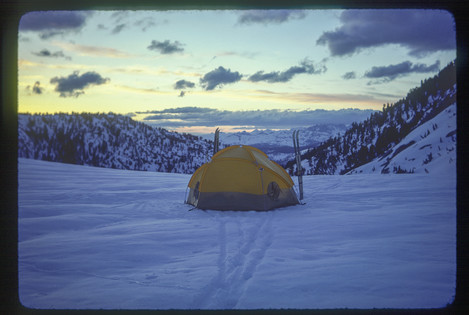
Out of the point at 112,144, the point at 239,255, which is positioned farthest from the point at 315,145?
the point at 239,255

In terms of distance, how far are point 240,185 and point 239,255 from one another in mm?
4427

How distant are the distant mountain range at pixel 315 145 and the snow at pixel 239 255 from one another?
2424mm

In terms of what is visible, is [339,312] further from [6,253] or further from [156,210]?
[156,210]

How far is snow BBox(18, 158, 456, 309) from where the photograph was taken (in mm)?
3242

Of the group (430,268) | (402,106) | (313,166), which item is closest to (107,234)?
(430,268)

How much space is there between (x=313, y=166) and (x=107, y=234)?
229ft

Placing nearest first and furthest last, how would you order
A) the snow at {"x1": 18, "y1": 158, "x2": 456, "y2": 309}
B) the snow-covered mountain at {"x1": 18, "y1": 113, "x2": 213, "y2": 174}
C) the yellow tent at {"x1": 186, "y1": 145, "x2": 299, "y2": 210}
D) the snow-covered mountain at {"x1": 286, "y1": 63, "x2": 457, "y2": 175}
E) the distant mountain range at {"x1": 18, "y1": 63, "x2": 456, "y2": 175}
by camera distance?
the snow at {"x1": 18, "y1": 158, "x2": 456, "y2": 309} → the yellow tent at {"x1": 186, "y1": 145, "x2": 299, "y2": 210} → the distant mountain range at {"x1": 18, "y1": 63, "x2": 456, "y2": 175} → the snow-covered mountain at {"x1": 286, "y1": 63, "x2": 457, "y2": 175} → the snow-covered mountain at {"x1": 18, "y1": 113, "x2": 213, "y2": 174}

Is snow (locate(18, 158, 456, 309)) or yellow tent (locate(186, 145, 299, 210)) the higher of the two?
yellow tent (locate(186, 145, 299, 210))

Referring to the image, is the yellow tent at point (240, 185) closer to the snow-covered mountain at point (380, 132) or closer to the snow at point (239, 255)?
the snow at point (239, 255)

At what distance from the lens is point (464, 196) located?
1732 millimetres

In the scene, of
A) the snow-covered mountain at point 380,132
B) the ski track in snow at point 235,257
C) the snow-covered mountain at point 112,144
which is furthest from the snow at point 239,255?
the snow-covered mountain at point 112,144

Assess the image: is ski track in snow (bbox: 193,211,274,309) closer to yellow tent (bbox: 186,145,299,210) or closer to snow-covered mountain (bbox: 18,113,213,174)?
yellow tent (bbox: 186,145,299,210)

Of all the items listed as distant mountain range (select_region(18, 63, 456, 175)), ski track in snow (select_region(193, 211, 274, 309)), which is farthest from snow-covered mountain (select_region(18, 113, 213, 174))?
ski track in snow (select_region(193, 211, 274, 309))

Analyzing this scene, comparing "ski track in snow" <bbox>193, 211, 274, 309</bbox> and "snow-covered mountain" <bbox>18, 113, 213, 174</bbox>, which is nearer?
"ski track in snow" <bbox>193, 211, 274, 309</bbox>
